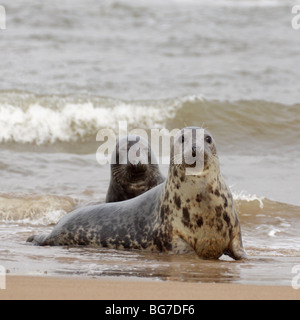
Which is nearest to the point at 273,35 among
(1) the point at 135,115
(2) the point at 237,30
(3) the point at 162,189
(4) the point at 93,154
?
(2) the point at 237,30

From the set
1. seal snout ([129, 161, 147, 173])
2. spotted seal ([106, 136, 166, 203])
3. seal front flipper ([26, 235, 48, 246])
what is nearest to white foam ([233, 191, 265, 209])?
spotted seal ([106, 136, 166, 203])

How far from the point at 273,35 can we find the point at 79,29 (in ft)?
17.9

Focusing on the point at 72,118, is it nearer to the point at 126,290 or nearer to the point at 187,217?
the point at 187,217

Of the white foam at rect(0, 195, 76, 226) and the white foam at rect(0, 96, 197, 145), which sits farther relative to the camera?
the white foam at rect(0, 96, 197, 145)

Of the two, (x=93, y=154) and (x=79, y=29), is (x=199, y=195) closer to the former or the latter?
(x=93, y=154)

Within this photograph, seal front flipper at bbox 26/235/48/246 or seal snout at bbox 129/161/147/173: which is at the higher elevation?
seal snout at bbox 129/161/147/173

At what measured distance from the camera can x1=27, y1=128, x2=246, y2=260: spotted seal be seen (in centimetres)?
566

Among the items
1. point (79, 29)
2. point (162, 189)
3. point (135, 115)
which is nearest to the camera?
point (162, 189)

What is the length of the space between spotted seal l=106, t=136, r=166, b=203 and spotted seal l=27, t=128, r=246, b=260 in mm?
1729

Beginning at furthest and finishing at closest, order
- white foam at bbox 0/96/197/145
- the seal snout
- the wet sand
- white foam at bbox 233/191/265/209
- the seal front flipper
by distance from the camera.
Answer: white foam at bbox 0/96/197/145 → white foam at bbox 233/191/265/209 → the seal snout → the seal front flipper → the wet sand

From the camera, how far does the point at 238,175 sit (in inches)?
425

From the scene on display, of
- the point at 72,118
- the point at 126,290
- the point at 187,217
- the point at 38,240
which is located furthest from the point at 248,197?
the point at 72,118

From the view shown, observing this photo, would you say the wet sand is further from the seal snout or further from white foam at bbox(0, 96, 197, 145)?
white foam at bbox(0, 96, 197, 145)

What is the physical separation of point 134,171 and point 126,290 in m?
3.84
